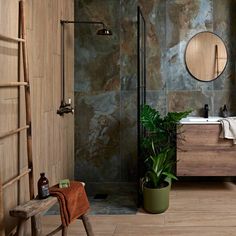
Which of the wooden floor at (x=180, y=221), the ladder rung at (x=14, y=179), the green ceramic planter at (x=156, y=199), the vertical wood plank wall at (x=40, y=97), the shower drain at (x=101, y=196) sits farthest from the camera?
the shower drain at (x=101, y=196)

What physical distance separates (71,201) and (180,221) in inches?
50.4

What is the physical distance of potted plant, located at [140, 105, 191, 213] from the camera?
141 inches

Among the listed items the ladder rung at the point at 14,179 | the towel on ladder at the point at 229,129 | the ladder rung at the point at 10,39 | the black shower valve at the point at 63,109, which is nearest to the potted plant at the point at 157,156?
the towel on ladder at the point at 229,129

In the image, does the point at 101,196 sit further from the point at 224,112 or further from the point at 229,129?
the point at 224,112

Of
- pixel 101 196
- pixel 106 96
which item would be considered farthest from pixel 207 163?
pixel 106 96

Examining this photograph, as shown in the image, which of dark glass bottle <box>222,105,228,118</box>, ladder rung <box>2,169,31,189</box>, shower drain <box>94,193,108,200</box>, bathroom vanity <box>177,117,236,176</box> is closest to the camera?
→ ladder rung <box>2,169,31,189</box>

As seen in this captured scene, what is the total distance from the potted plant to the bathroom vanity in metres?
0.12

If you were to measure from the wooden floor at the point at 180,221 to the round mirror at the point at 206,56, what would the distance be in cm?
158

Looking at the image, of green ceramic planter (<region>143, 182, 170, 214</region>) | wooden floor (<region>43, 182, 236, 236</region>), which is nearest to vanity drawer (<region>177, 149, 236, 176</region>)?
wooden floor (<region>43, 182, 236, 236</region>)

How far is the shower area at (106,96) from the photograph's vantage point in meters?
4.63

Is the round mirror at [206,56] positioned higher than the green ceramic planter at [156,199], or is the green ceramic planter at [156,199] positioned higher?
the round mirror at [206,56]

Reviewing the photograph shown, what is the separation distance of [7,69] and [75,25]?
224 cm

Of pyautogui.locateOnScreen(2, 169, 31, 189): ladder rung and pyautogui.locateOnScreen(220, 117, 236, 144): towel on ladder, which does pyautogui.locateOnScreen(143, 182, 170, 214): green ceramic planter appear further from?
pyautogui.locateOnScreen(2, 169, 31, 189): ladder rung

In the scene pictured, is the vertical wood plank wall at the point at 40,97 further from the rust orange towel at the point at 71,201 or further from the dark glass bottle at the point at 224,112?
the dark glass bottle at the point at 224,112
